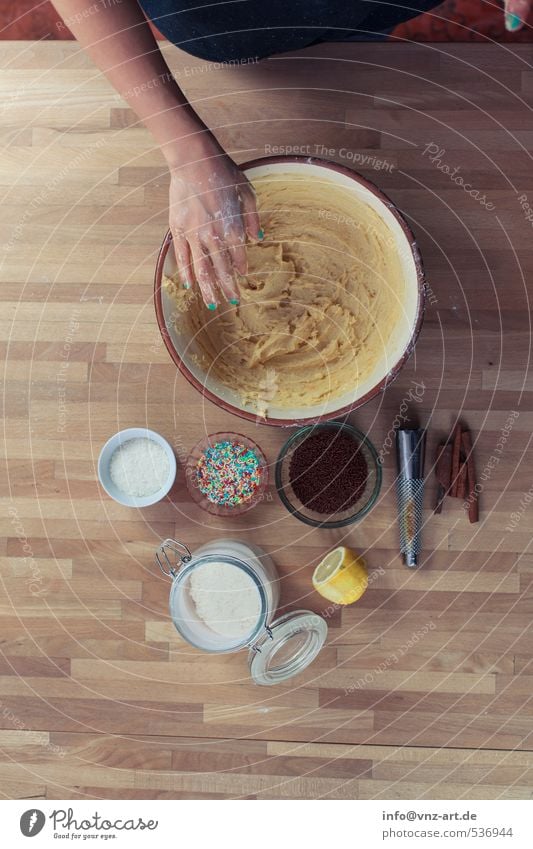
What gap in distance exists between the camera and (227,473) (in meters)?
1.04

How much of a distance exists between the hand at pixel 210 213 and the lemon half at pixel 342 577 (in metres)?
0.41

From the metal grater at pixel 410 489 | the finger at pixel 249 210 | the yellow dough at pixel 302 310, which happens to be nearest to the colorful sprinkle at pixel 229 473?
the yellow dough at pixel 302 310

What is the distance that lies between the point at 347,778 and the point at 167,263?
2.59 feet

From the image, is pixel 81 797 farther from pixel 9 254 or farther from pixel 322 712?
pixel 9 254

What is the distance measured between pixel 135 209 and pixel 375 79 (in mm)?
397

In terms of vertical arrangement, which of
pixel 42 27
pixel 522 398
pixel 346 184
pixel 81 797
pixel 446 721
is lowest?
pixel 81 797

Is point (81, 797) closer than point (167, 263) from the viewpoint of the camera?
No

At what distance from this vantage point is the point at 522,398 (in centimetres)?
105

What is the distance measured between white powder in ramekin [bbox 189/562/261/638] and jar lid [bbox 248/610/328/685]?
0.12 ft

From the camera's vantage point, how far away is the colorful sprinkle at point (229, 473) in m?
1.04

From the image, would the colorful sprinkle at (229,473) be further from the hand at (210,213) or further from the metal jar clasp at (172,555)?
the hand at (210,213)

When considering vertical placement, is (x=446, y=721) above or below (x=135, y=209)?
below

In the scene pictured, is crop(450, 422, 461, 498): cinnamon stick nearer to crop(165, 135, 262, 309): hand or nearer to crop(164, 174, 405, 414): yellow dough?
crop(164, 174, 405, 414): yellow dough

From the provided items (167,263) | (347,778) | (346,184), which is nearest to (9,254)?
(167,263)
